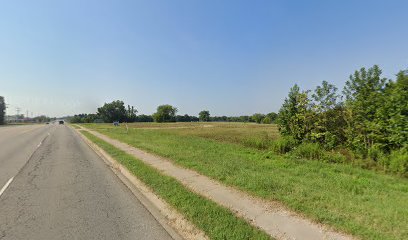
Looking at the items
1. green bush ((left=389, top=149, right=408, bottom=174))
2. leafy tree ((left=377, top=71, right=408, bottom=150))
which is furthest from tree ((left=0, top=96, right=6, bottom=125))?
green bush ((left=389, top=149, right=408, bottom=174))

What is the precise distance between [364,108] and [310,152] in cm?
290

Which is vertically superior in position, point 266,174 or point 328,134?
point 328,134

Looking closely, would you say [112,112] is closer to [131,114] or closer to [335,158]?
[131,114]

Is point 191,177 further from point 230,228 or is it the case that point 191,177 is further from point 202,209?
point 230,228

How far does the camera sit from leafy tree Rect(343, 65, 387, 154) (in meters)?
9.34

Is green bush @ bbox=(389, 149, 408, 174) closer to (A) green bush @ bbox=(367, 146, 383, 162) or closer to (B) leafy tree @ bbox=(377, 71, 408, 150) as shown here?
(B) leafy tree @ bbox=(377, 71, 408, 150)

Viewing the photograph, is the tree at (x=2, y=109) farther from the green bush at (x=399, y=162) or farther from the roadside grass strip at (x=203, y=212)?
the green bush at (x=399, y=162)

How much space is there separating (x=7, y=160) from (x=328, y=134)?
47.6 feet

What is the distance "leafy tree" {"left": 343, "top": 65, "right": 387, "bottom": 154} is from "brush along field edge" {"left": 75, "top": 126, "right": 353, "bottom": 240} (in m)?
6.61

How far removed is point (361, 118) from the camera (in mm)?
10000

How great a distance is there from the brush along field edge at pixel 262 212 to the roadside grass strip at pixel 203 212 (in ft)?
0.75

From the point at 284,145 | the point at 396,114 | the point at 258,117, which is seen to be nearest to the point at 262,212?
the point at 396,114

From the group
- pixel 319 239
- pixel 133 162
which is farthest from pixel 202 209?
pixel 133 162

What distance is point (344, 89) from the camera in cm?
1079
